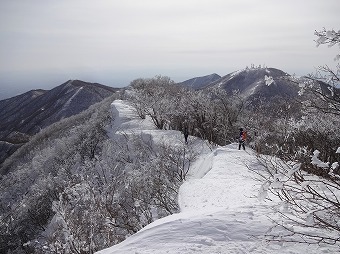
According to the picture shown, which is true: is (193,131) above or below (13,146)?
above

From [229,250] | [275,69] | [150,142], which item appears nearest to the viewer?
[229,250]

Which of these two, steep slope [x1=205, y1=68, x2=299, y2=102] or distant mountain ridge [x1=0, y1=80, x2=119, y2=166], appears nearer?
distant mountain ridge [x1=0, y1=80, x2=119, y2=166]

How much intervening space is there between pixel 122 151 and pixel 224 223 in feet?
99.4

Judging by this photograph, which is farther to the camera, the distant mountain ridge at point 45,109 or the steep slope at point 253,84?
the steep slope at point 253,84

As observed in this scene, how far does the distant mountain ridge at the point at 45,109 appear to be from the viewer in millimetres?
105312

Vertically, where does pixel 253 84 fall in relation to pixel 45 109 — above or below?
above

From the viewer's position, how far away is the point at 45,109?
117562 mm

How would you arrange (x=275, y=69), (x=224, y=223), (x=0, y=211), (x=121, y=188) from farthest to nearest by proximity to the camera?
(x=275, y=69) < (x=0, y=211) < (x=121, y=188) < (x=224, y=223)

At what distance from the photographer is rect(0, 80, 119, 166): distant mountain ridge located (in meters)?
105

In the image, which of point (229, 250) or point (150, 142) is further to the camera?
point (150, 142)

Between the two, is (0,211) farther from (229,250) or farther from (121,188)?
(229,250)

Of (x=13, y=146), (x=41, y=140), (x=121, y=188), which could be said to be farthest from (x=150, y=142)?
(x=13, y=146)

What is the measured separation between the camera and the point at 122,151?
122 ft

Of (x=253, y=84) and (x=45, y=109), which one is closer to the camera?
(x=45, y=109)
